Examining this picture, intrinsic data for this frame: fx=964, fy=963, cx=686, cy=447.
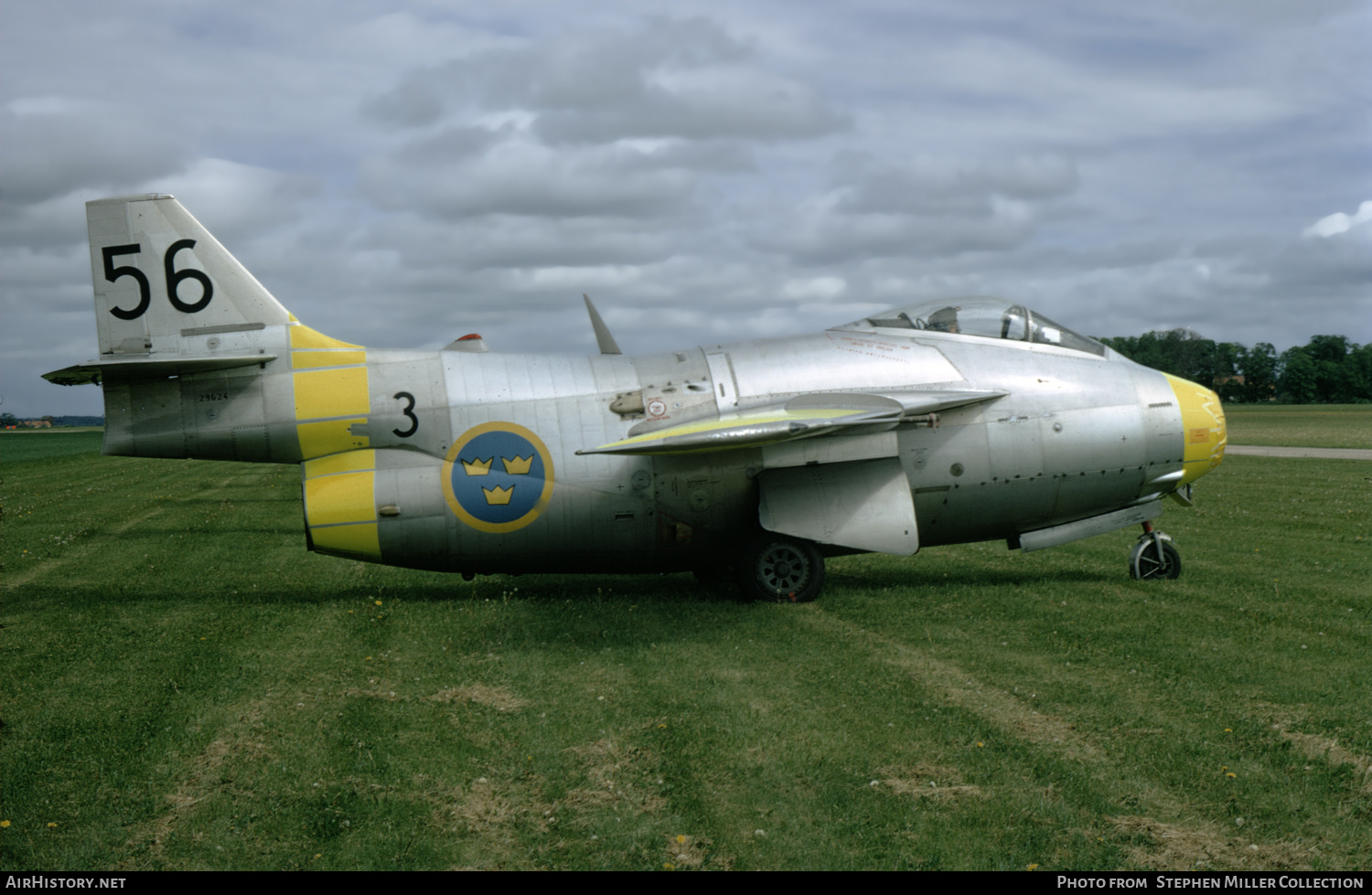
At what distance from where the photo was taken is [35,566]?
47.8 feet

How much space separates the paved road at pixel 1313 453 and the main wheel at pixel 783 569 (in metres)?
27.5

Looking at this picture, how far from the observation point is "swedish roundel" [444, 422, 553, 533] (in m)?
11.1

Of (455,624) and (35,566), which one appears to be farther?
(35,566)

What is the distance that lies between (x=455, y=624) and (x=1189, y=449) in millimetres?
9175

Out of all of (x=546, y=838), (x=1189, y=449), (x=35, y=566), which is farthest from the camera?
(x=35, y=566)

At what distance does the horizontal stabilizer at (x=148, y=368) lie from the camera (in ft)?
34.9

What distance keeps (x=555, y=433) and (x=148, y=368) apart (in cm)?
463

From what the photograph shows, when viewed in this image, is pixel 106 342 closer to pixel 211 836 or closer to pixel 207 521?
pixel 211 836

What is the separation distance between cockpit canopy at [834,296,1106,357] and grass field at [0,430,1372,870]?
10.3ft

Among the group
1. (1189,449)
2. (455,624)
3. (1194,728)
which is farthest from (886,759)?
(1189,449)

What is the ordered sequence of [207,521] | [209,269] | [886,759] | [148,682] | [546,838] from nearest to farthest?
[546,838] → [886,759] → [148,682] → [209,269] → [207,521]

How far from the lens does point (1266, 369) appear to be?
147 meters

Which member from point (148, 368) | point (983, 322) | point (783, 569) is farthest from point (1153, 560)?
point (148, 368)

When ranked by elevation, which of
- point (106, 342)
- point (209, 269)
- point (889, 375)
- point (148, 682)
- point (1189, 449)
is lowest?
point (148, 682)
